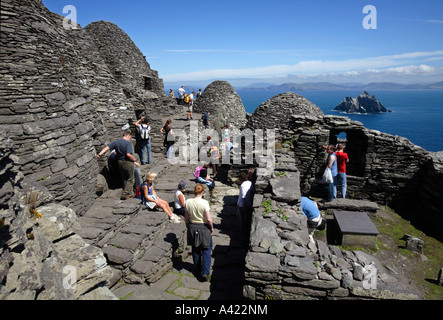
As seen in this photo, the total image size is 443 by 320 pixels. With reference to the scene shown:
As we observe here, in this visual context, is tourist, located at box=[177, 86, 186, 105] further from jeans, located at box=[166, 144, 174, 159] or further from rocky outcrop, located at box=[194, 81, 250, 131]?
jeans, located at box=[166, 144, 174, 159]

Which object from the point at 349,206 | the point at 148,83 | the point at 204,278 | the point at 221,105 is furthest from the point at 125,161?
the point at 221,105

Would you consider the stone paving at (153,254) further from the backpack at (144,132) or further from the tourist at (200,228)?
the backpack at (144,132)

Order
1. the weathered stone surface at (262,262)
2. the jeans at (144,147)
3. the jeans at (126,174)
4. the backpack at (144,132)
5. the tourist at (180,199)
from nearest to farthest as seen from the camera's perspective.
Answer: the weathered stone surface at (262,262) → the tourist at (180,199) → the jeans at (126,174) → the backpack at (144,132) → the jeans at (144,147)

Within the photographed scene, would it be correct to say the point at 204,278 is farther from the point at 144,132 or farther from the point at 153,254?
the point at 144,132

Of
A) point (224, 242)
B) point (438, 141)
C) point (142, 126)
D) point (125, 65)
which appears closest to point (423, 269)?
point (224, 242)

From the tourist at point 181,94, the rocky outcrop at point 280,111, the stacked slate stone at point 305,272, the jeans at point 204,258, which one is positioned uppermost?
the tourist at point 181,94

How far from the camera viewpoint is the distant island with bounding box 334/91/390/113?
82.5m

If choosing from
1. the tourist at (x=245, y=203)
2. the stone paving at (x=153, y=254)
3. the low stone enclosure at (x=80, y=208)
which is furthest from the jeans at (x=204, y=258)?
the tourist at (x=245, y=203)

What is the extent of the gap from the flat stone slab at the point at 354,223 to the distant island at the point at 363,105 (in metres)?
88.2

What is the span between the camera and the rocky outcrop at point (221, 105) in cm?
2275

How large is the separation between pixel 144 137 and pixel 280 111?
8.26m

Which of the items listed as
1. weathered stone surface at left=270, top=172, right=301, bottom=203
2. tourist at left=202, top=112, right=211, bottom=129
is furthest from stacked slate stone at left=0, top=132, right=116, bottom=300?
tourist at left=202, top=112, right=211, bottom=129
